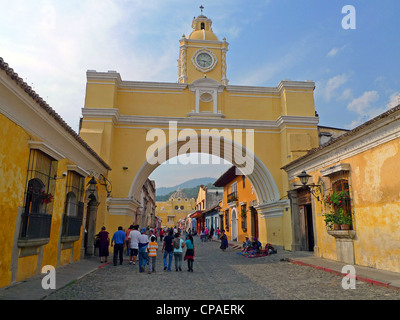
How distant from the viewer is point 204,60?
58.3 feet

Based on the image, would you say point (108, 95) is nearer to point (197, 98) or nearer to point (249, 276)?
point (197, 98)

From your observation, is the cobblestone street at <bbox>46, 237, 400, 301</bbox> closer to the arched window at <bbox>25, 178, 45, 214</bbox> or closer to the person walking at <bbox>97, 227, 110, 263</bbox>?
the person walking at <bbox>97, 227, 110, 263</bbox>

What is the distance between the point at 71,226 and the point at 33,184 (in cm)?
272

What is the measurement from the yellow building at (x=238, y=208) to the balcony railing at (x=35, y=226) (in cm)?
1415

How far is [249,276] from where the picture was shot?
316 inches

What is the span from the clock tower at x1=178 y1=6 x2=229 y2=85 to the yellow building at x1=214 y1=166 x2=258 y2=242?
7.89 meters

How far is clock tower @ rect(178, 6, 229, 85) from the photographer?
57.5 feet

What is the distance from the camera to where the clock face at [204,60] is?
58.0 feet

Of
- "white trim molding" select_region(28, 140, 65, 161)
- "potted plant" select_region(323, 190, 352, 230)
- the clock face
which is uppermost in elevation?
the clock face

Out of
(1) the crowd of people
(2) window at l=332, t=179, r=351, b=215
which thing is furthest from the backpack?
(2) window at l=332, t=179, r=351, b=215

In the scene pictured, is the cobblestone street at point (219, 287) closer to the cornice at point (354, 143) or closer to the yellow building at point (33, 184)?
the yellow building at point (33, 184)

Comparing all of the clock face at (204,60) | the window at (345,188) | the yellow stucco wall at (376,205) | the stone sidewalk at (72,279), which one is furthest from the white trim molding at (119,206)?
the yellow stucco wall at (376,205)
